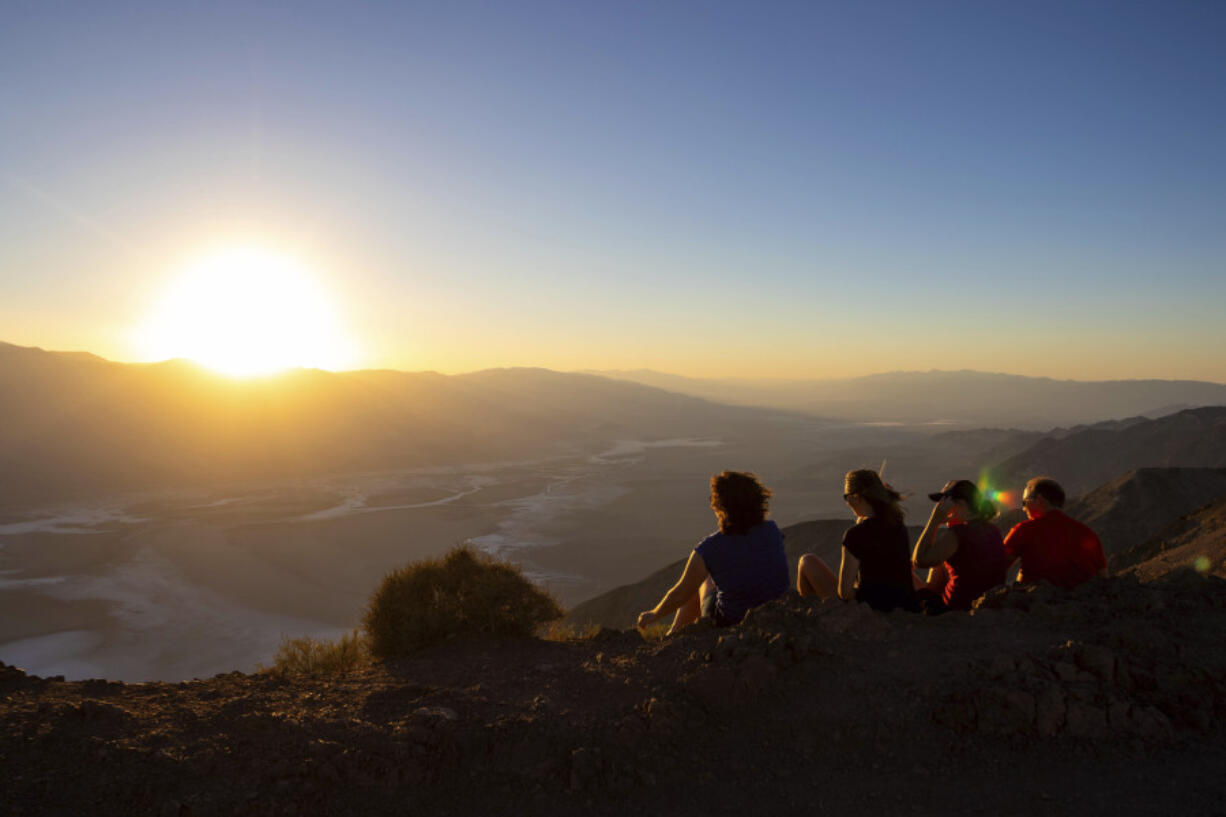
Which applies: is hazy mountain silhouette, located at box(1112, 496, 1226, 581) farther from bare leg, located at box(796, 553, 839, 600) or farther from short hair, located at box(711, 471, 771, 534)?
short hair, located at box(711, 471, 771, 534)

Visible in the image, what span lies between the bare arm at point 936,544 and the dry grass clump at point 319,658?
4.04 m

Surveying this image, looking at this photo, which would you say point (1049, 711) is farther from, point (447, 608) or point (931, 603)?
point (447, 608)

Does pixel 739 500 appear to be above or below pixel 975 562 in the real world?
above

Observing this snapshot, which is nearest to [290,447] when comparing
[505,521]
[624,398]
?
[505,521]

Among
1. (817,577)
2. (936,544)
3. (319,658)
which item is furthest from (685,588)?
(319,658)

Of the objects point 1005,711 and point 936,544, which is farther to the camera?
point 936,544

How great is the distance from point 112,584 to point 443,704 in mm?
28168

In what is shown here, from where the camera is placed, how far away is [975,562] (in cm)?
426

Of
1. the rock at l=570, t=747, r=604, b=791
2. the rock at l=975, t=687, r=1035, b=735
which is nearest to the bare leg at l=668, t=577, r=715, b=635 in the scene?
the rock at l=570, t=747, r=604, b=791

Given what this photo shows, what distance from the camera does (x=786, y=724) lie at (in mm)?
3062

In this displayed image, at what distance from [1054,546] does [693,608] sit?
2406 millimetres

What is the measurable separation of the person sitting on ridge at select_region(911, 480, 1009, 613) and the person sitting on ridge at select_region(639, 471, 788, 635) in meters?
0.93

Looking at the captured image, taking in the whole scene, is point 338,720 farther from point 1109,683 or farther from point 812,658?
point 1109,683

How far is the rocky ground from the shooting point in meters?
2.65
